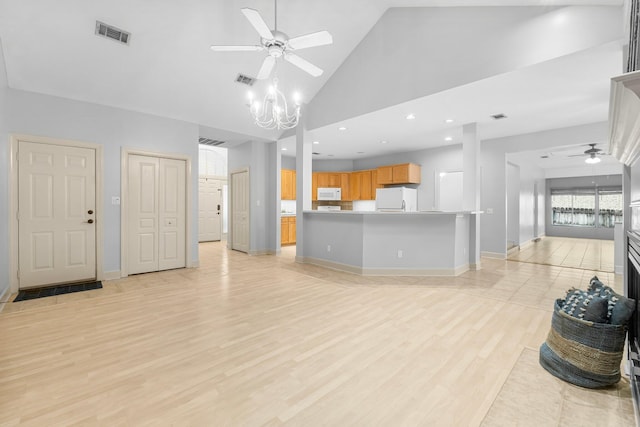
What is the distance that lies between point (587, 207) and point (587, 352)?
11662mm

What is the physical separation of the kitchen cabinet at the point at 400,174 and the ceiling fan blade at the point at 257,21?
18.0 ft

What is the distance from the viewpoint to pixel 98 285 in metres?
4.21

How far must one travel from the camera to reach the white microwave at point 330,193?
9062 mm

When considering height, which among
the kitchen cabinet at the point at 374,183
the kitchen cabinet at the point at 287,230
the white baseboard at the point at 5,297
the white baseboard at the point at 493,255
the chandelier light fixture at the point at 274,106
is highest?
the chandelier light fixture at the point at 274,106

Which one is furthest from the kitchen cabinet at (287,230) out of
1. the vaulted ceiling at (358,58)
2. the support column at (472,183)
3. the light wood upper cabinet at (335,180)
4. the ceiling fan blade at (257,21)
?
the ceiling fan blade at (257,21)

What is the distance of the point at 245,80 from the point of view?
491 centimetres

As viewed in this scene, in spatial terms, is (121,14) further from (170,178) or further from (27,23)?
(170,178)

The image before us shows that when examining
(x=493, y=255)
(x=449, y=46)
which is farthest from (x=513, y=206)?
(x=449, y=46)

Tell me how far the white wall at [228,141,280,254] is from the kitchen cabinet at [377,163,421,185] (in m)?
3.05

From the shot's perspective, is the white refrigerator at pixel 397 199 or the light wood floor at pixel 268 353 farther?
the white refrigerator at pixel 397 199

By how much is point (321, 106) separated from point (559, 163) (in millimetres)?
8757

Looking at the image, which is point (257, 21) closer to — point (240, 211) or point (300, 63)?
point (300, 63)

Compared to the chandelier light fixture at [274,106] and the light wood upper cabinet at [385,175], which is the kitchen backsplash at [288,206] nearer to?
the light wood upper cabinet at [385,175]

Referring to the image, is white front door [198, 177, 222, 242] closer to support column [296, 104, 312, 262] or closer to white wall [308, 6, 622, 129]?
support column [296, 104, 312, 262]
